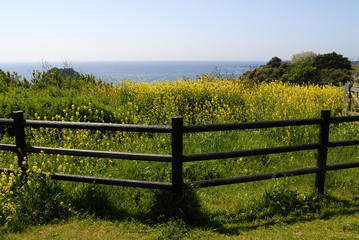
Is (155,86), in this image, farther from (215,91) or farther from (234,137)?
(234,137)

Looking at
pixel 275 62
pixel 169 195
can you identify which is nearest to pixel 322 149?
pixel 169 195

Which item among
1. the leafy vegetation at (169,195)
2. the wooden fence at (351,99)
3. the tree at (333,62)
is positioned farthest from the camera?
the tree at (333,62)

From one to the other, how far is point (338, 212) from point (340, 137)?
3.72 meters

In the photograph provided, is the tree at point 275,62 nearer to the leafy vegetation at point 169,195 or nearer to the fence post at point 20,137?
the leafy vegetation at point 169,195

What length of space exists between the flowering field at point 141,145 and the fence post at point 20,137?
0.78 ft

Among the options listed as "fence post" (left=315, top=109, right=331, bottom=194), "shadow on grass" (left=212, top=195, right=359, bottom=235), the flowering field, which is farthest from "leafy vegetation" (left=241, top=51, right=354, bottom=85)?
"shadow on grass" (left=212, top=195, right=359, bottom=235)

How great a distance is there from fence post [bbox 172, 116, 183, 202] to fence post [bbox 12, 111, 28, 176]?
2.38 m

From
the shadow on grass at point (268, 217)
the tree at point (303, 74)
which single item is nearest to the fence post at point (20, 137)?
the shadow on grass at point (268, 217)

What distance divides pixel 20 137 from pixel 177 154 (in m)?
2.57

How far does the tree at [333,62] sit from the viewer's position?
2850cm

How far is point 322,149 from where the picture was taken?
520cm

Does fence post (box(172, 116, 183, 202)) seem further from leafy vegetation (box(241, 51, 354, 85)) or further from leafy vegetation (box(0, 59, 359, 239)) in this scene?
leafy vegetation (box(241, 51, 354, 85))

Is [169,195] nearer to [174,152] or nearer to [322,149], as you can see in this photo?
[174,152]

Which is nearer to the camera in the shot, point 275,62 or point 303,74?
point 303,74
